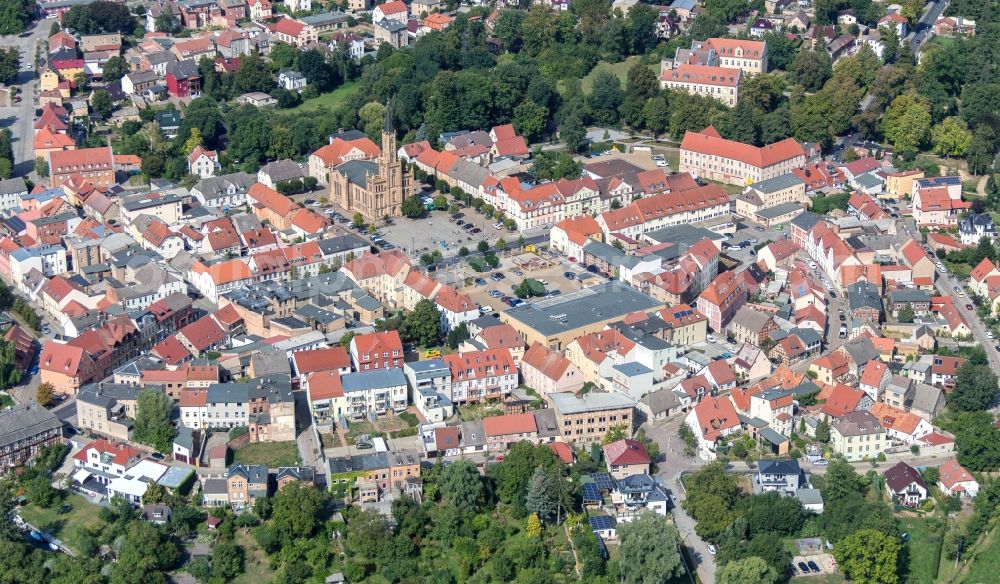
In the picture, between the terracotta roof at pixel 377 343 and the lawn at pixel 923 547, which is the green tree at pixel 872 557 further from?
the terracotta roof at pixel 377 343

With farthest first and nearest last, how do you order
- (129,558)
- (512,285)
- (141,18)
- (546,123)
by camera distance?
1. (141,18)
2. (546,123)
3. (512,285)
4. (129,558)

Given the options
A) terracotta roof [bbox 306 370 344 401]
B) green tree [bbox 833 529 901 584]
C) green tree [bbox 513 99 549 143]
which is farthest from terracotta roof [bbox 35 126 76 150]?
green tree [bbox 833 529 901 584]

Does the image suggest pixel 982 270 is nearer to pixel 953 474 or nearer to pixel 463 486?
pixel 953 474

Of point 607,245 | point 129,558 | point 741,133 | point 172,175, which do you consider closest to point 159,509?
point 129,558

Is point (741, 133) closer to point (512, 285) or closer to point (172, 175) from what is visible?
point (512, 285)

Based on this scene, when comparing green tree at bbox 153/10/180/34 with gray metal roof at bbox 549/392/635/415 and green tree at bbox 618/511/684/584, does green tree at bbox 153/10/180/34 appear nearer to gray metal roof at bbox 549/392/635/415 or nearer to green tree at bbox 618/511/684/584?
gray metal roof at bbox 549/392/635/415

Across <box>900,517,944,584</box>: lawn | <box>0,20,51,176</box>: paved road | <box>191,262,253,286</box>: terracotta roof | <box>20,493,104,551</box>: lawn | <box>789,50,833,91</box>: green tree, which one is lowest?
<box>0,20,51,176</box>: paved road
